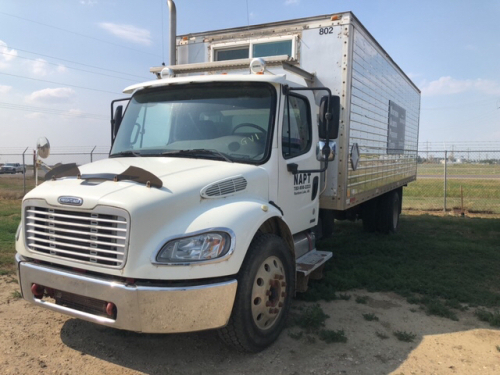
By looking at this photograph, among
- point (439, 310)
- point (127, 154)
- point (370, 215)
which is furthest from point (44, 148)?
point (370, 215)

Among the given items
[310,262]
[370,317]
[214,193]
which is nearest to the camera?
[214,193]

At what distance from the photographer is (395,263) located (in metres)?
6.78

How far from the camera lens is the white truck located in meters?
2.99

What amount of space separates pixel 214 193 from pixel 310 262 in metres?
1.90

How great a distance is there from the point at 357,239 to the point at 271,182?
523 centimetres

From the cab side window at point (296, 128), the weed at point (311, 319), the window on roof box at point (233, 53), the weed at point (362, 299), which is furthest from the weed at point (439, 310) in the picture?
the window on roof box at point (233, 53)

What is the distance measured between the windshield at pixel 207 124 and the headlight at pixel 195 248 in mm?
1059

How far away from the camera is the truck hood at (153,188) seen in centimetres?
305

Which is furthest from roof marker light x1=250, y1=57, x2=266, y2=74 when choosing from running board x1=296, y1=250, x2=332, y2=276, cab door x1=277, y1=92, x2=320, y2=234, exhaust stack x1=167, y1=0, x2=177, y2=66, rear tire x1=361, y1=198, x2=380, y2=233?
rear tire x1=361, y1=198, x2=380, y2=233

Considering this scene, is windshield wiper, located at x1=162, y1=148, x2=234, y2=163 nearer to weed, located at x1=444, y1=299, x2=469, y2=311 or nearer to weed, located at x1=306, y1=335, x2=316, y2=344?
weed, located at x1=306, y1=335, x2=316, y2=344

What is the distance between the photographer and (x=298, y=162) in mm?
4512

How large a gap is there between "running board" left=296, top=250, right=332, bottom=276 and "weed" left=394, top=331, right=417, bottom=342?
1066 mm

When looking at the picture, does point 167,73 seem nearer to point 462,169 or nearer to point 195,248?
point 195,248

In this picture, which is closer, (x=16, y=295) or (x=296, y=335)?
(x=296, y=335)
